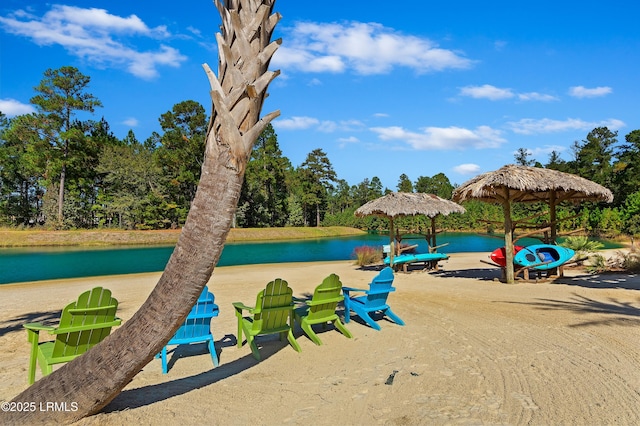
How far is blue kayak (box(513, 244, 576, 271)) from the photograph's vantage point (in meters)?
9.70

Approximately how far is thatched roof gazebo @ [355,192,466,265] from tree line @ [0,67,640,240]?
62.5 feet

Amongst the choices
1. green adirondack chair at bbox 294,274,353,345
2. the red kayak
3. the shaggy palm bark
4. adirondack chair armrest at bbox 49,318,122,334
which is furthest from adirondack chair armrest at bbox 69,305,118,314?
the red kayak

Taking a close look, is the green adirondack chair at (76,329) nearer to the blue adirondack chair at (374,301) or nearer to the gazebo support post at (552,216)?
the blue adirondack chair at (374,301)

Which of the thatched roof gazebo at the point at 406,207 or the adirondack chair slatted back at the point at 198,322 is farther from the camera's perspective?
the thatched roof gazebo at the point at 406,207

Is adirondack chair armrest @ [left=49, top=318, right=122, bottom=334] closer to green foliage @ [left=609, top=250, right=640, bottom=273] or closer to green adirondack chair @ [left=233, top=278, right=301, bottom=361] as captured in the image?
green adirondack chair @ [left=233, top=278, right=301, bottom=361]

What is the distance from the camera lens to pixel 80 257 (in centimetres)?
2145

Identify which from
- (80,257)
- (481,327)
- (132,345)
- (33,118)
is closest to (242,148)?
(132,345)

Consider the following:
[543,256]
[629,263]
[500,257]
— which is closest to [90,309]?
[500,257]

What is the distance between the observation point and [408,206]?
12.4 meters

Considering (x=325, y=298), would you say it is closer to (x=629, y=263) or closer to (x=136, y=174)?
(x=629, y=263)

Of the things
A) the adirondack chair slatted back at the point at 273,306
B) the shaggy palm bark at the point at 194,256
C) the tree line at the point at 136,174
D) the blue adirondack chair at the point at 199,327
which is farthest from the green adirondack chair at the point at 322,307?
the tree line at the point at 136,174

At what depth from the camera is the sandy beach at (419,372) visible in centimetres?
310

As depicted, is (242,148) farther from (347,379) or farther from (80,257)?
(80,257)

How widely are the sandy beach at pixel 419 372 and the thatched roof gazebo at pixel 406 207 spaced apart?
5.12m
